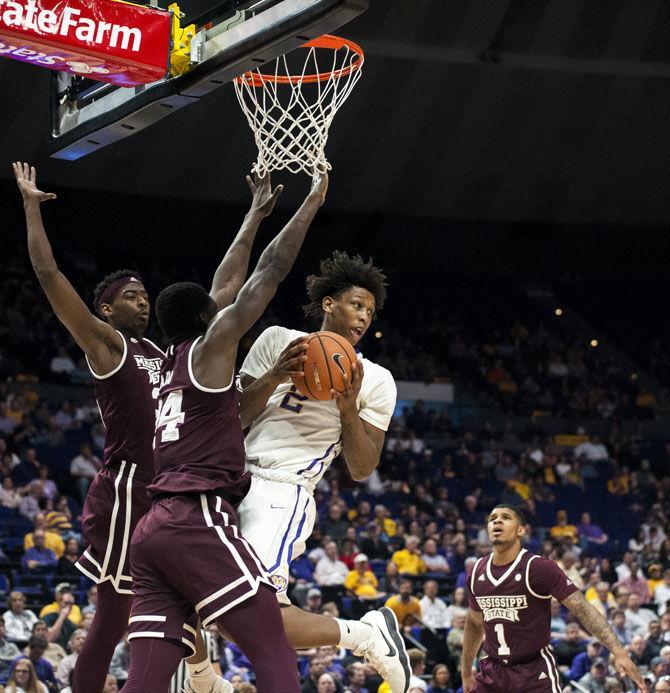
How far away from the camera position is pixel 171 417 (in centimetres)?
442

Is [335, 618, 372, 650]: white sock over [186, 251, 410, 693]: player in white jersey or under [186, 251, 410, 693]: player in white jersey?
under

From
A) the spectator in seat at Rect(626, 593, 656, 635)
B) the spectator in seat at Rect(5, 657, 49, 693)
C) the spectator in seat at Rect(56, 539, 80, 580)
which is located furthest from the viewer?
the spectator in seat at Rect(626, 593, 656, 635)

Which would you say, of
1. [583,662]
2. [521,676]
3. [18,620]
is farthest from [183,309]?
[583,662]

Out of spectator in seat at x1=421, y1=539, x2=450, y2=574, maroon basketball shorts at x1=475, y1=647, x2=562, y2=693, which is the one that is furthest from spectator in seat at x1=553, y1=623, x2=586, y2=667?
maroon basketball shorts at x1=475, y1=647, x2=562, y2=693

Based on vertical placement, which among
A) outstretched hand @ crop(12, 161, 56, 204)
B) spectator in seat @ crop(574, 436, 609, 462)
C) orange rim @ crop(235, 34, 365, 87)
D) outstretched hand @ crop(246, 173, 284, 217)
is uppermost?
spectator in seat @ crop(574, 436, 609, 462)

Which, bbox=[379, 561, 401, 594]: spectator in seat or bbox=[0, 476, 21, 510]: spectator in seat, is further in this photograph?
bbox=[0, 476, 21, 510]: spectator in seat

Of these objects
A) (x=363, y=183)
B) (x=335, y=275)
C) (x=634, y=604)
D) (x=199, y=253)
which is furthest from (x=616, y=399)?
(x=335, y=275)

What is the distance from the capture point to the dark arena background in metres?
14.4

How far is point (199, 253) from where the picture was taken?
22.4 m

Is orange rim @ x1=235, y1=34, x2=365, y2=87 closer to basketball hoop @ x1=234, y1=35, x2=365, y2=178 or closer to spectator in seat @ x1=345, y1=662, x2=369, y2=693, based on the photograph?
basketball hoop @ x1=234, y1=35, x2=365, y2=178

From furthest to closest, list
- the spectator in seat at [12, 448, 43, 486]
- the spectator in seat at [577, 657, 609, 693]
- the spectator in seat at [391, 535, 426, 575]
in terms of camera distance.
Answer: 1. the spectator in seat at [12, 448, 43, 486]
2. the spectator in seat at [391, 535, 426, 575]
3. the spectator in seat at [577, 657, 609, 693]

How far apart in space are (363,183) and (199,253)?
11.7 feet

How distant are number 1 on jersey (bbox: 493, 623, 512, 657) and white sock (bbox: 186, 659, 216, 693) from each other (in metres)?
2.32

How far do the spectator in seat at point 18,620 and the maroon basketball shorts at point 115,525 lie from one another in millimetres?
5634
